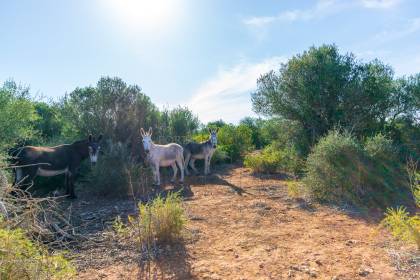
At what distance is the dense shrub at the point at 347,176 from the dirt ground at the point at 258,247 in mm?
751

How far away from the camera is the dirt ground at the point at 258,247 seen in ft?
14.7

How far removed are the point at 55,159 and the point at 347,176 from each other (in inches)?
301

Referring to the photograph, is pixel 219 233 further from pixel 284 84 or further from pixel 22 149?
pixel 284 84

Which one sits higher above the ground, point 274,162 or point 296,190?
point 274,162

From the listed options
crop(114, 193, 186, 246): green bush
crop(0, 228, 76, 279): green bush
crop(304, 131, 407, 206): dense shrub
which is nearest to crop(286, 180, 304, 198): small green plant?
crop(304, 131, 407, 206): dense shrub

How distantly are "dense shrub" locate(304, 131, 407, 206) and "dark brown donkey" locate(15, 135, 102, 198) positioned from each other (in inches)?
239

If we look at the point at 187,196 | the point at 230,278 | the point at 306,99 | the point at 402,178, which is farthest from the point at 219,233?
the point at 306,99

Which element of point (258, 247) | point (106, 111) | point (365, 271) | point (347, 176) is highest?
point (106, 111)

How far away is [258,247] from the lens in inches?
211

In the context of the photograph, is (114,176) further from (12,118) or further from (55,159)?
(12,118)

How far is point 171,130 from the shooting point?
1563 cm

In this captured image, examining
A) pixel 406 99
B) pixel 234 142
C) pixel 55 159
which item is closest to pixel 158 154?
pixel 55 159

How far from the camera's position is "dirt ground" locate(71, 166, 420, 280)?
4.47 m

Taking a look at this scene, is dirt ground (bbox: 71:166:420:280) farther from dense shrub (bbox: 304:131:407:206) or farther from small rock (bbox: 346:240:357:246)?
dense shrub (bbox: 304:131:407:206)
